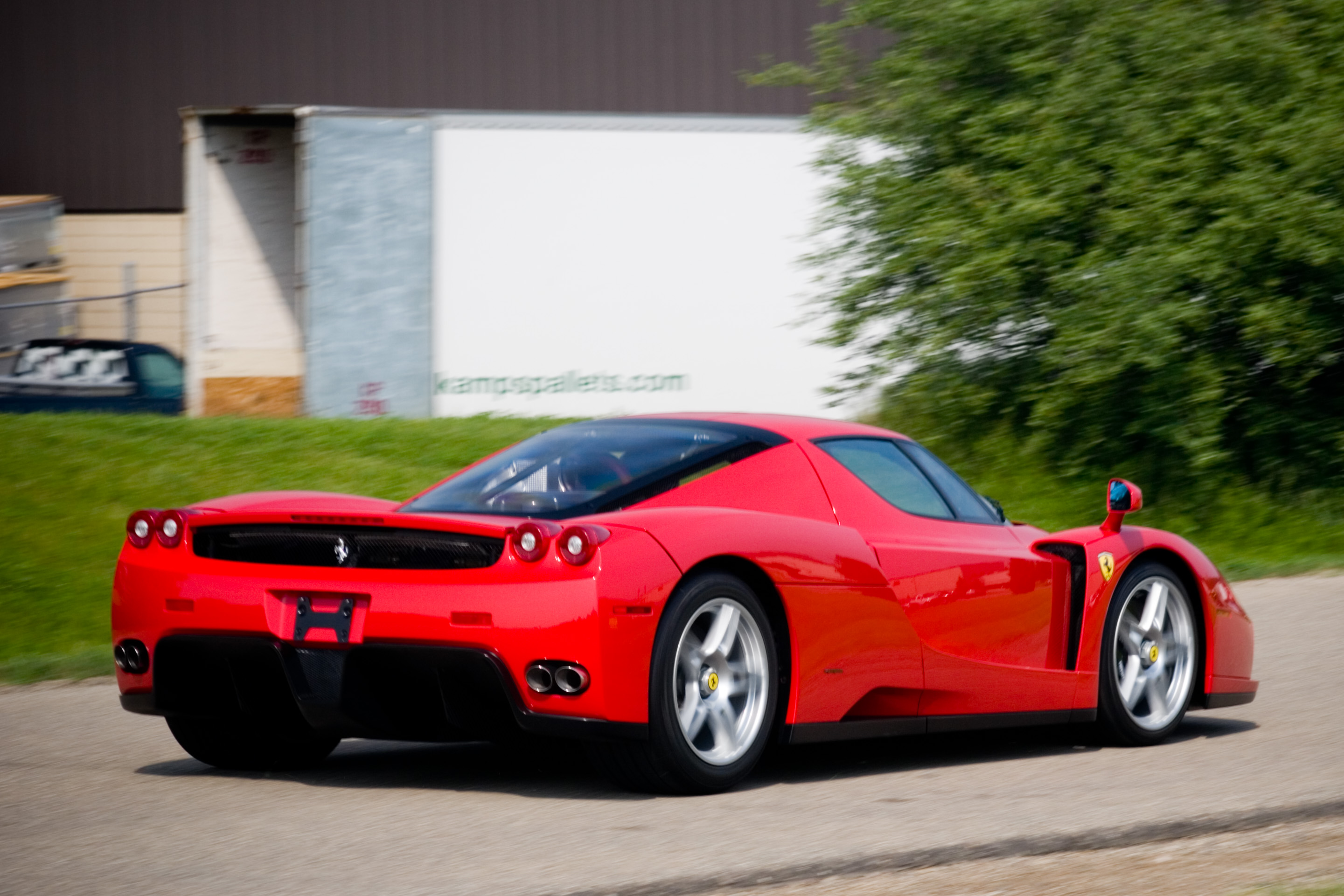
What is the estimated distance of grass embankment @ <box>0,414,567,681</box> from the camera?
963 cm

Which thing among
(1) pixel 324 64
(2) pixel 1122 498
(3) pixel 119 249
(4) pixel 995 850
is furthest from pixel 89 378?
(4) pixel 995 850

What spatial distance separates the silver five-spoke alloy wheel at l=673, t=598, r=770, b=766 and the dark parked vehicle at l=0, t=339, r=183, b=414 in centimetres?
1472

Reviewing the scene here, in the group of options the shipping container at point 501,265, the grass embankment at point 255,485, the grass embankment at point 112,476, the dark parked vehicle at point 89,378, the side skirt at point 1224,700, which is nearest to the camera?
the side skirt at point 1224,700

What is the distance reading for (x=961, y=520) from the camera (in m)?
6.16

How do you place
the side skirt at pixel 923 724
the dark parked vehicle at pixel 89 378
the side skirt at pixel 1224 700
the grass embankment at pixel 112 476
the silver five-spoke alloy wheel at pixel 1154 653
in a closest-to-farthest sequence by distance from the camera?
1. the side skirt at pixel 923 724
2. the silver five-spoke alloy wheel at pixel 1154 653
3. the side skirt at pixel 1224 700
4. the grass embankment at pixel 112 476
5. the dark parked vehicle at pixel 89 378

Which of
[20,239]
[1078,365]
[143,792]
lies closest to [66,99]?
[20,239]

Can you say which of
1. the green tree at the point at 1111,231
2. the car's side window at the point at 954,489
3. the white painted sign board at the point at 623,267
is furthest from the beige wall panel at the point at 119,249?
the car's side window at the point at 954,489

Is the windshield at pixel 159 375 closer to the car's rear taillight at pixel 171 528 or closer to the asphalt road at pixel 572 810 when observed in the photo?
the asphalt road at pixel 572 810

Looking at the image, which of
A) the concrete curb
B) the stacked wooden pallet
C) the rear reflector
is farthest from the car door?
the stacked wooden pallet

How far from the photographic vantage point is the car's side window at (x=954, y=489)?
625 centimetres

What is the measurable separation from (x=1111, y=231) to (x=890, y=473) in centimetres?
843

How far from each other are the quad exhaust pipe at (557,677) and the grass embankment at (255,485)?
565cm

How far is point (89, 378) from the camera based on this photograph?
738 inches

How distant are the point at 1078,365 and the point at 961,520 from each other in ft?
26.3
